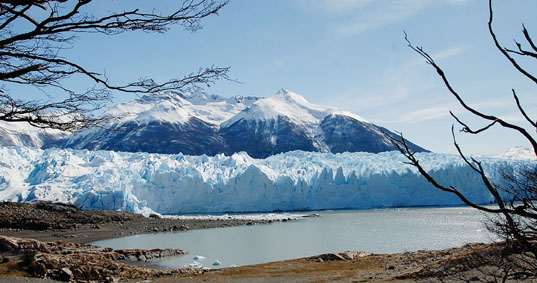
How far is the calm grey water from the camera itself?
21.6 meters

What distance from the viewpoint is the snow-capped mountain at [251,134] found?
14500 centimetres

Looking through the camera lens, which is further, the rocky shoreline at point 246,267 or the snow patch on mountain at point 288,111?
the snow patch on mountain at point 288,111

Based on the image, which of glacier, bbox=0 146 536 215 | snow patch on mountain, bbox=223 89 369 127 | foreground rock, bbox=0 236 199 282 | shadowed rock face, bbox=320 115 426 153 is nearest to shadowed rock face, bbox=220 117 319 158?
snow patch on mountain, bbox=223 89 369 127

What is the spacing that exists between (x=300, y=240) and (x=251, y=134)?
12529 cm

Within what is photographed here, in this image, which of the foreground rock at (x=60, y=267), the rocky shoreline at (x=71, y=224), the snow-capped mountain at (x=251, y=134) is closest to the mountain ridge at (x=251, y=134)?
the snow-capped mountain at (x=251, y=134)

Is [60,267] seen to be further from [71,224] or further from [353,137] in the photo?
[353,137]

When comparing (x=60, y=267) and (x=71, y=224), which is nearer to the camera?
(x=60, y=267)

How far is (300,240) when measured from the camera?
88.8 feet

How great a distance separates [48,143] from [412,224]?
155717mm

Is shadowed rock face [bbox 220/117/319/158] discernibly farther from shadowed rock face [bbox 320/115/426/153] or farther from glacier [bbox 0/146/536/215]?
glacier [bbox 0/146/536/215]

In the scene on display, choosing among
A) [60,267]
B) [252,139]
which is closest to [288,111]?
[252,139]

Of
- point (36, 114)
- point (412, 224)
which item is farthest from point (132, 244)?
point (36, 114)

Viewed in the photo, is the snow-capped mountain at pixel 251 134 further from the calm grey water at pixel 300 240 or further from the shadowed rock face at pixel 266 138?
the calm grey water at pixel 300 240

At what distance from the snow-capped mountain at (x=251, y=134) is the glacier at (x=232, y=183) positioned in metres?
83.2
